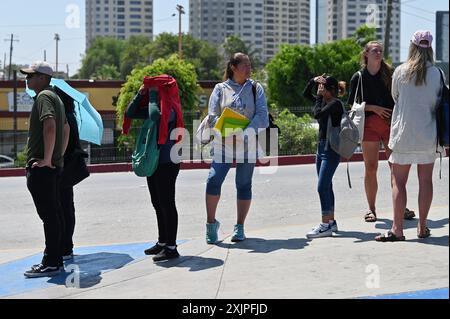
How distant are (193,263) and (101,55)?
13658cm

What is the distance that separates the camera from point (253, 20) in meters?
185

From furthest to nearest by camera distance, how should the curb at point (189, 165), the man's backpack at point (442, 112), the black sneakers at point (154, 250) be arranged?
1. the curb at point (189, 165)
2. the black sneakers at point (154, 250)
3. the man's backpack at point (442, 112)

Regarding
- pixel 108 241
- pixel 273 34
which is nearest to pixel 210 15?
pixel 273 34

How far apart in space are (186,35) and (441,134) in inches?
4271

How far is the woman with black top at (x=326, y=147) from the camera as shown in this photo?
257 inches

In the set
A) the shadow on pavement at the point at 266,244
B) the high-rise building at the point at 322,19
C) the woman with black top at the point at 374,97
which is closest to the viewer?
the shadow on pavement at the point at 266,244

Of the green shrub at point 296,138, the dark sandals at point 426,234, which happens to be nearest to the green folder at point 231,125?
the dark sandals at point 426,234

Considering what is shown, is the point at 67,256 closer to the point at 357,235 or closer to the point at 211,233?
the point at 211,233

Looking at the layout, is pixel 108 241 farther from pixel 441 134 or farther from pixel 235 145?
pixel 441 134

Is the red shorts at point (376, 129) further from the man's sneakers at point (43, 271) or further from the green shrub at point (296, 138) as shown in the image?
the green shrub at point (296, 138)

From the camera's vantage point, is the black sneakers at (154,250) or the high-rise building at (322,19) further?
the high-rise building at (322,19)

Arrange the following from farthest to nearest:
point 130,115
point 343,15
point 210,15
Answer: point 210,15 → point 343,15 → point 130,115

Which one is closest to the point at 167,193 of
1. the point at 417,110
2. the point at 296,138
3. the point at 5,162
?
the point at 417,110

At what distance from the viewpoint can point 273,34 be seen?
190 m
